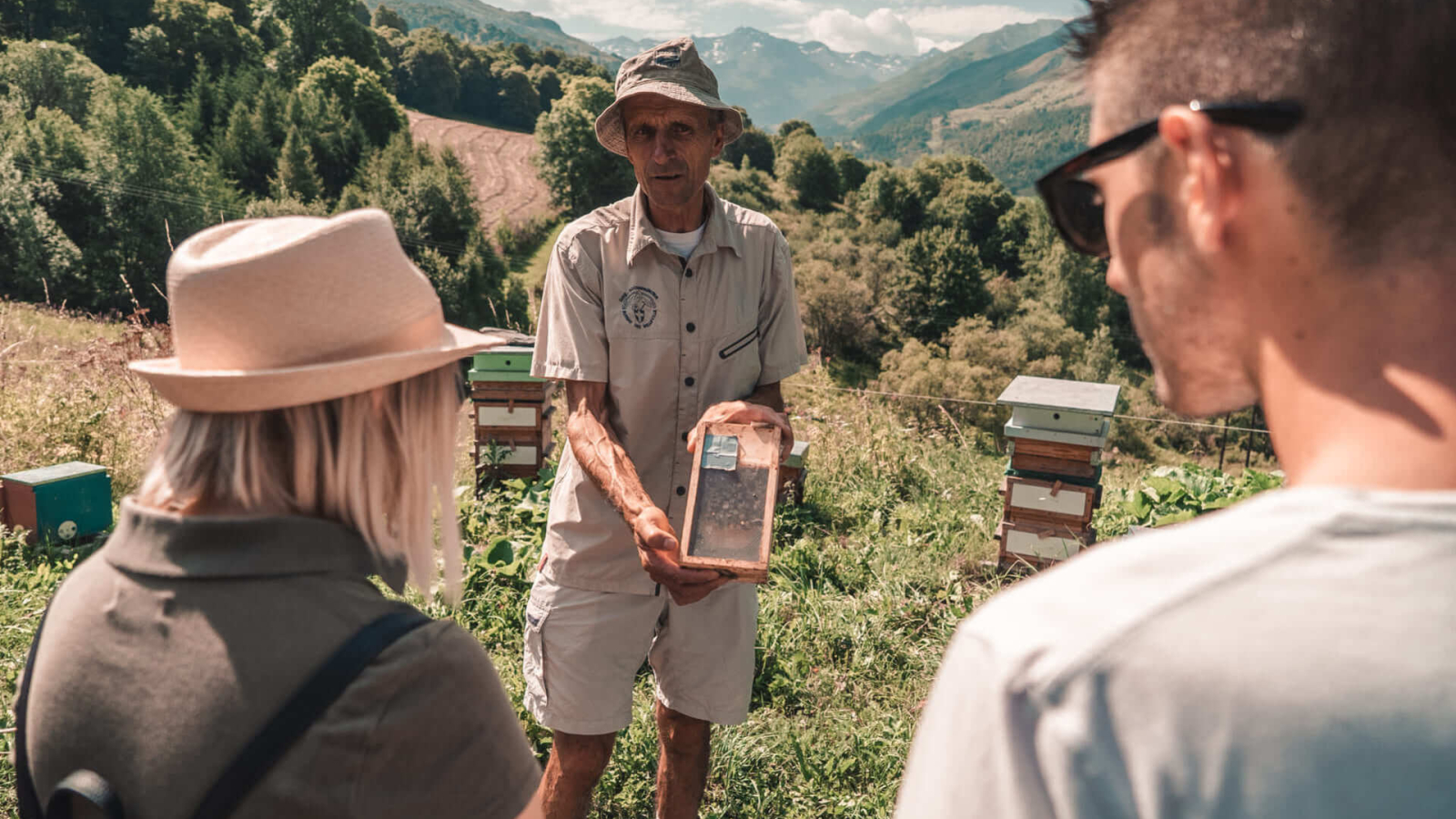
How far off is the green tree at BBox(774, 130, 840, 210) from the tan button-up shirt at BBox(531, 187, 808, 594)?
7799 cm

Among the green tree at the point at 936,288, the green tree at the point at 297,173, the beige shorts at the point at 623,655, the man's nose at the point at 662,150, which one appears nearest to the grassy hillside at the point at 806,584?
the beige shorts at the point at 623,655

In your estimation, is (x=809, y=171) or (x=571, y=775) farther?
(x=809, y=171)

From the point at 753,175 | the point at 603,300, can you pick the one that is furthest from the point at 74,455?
the point at 753,175

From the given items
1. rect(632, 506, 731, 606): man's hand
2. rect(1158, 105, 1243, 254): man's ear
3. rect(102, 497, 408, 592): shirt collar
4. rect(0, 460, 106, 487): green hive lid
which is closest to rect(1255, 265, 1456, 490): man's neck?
rect(1158, 105, 1243, 254): man's ear

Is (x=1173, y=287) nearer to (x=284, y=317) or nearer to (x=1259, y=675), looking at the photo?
(x=1259, y=675)

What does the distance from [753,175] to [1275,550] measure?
77.4 meters

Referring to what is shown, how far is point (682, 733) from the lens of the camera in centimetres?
329

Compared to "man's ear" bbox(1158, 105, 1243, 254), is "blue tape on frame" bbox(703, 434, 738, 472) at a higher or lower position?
lower

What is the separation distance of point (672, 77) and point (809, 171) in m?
78.3

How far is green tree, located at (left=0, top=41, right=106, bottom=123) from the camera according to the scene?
4553 centimetres

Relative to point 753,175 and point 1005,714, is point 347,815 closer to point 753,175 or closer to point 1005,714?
point 1005,714

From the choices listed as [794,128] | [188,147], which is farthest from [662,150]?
[794,128]

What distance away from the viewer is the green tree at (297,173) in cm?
4834

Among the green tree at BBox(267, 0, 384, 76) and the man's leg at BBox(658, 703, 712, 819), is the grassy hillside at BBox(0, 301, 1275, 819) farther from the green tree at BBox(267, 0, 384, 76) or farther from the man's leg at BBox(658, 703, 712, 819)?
the green tree at BBox(267, 0, 384, 76)
